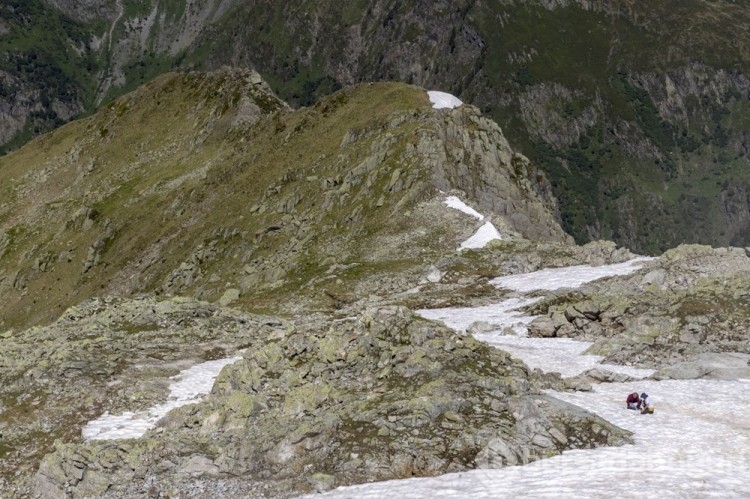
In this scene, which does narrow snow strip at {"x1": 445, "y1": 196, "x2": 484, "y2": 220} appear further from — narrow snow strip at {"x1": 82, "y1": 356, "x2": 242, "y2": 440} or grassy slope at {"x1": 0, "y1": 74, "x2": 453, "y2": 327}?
narrow snow strip at {"x1": 82, "y1": 356, "x2": 242, "y2": 440}

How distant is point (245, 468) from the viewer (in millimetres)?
26141

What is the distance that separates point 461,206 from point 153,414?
161 ft

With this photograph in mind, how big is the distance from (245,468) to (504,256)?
42.6 metres

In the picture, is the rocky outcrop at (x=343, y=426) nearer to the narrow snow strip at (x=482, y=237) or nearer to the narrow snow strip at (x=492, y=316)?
the narrow snow strip at (x=492, y=316)

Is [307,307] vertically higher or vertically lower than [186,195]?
lower

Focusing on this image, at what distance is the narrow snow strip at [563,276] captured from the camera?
2182 inches

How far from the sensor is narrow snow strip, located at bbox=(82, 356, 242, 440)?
30766 millimetres

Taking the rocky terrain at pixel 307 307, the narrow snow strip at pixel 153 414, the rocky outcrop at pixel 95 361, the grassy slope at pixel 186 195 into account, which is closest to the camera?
the rocky terrain at pixel 307 307

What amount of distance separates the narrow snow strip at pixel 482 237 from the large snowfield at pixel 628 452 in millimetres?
31411

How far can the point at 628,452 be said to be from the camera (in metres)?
24.9

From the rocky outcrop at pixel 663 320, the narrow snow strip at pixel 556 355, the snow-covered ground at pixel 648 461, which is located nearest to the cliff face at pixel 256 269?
the snow-covered ground at pixel 648 461

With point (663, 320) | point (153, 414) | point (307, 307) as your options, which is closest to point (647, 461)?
point (663, 320)

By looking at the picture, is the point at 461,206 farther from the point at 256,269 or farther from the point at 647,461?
the point at 647,461

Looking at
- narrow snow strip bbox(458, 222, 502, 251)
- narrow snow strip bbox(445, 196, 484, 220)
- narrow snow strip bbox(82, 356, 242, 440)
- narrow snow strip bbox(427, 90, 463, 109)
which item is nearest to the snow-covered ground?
narrow snow strip bbox(82, 356, 242, 440)
